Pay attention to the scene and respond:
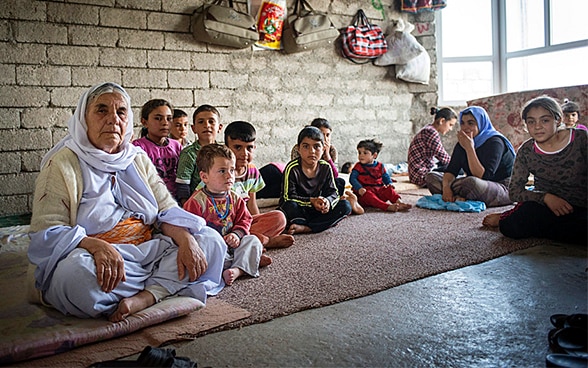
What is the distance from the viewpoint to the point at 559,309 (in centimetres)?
192

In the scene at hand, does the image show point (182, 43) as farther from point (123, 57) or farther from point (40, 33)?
point (40, 33)

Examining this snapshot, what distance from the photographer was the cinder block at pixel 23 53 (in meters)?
4.65

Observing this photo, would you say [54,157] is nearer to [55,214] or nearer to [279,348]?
[55,214]

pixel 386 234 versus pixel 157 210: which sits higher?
pixel 157 210

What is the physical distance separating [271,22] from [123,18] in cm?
172

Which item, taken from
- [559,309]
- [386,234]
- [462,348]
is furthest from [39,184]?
[386,234]

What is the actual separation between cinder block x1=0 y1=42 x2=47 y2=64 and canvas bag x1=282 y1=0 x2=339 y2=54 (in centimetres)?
272

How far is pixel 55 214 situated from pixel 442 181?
147 inches

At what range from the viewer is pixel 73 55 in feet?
16.3

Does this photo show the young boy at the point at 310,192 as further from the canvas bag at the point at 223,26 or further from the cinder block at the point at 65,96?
the cinder block at the point at 65,96

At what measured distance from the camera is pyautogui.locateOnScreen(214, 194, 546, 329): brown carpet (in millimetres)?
2157

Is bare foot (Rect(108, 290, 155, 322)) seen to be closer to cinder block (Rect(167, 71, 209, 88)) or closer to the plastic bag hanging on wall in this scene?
cinder block (Rect(167, 71, 209, 88))

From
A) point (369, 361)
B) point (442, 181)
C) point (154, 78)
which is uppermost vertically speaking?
point (154, 78)

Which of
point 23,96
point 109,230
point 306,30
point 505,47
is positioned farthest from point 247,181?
point 505,47
